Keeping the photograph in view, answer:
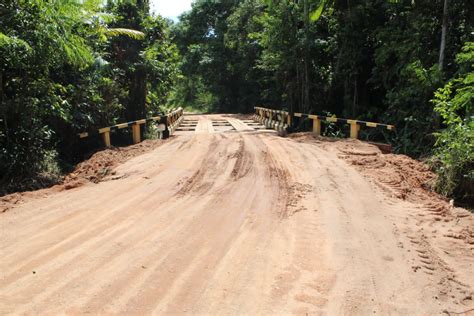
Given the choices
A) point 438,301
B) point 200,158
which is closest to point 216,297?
point 438,301

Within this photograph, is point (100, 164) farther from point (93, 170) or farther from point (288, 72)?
point (288, 72)

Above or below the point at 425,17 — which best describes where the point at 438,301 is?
below

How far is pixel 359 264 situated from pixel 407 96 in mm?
9252

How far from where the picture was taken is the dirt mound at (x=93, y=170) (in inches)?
274

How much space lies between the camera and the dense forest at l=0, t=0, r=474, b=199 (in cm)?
805

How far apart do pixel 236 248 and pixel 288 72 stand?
1411cm

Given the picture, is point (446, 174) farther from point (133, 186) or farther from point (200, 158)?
point (133, 186)

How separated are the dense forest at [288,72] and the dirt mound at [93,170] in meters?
0.52

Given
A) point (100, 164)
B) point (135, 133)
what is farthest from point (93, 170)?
point (135, 133)

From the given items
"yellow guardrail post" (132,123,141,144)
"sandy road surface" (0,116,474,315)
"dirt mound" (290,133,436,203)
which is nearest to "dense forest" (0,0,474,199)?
"dirt mound" (290,133,436,203)

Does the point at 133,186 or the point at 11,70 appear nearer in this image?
the point at 133,186

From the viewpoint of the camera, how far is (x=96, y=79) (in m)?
11.5

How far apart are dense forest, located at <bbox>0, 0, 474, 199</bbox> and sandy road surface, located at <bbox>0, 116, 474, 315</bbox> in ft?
7.00

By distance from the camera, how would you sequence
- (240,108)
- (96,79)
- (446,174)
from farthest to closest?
(240,108)
(96,79)
(446,174)
